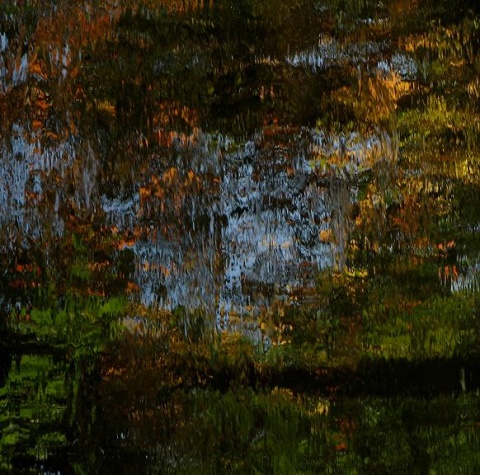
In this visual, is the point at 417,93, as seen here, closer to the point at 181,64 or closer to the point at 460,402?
the point at 181,64

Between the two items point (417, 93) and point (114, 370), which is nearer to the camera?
point (114, 370)

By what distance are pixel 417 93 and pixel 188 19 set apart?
0.90 m

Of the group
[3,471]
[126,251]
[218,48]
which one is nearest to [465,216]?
[218,48]

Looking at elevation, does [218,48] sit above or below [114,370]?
above

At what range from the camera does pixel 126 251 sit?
2195 mm

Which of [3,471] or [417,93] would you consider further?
[417,93]

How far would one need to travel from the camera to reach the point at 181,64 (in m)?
2.24

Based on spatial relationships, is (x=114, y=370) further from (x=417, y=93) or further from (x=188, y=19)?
(x=417, y=93)

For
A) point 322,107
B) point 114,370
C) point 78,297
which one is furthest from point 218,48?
point 114,370

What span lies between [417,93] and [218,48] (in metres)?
0.76

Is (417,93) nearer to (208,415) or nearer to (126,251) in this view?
(126,251)

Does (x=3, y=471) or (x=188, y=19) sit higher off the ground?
(x=188, y=19)

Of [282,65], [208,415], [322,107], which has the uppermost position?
[282,65]

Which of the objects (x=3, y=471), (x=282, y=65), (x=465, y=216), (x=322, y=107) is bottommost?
(x=3, y=471)
